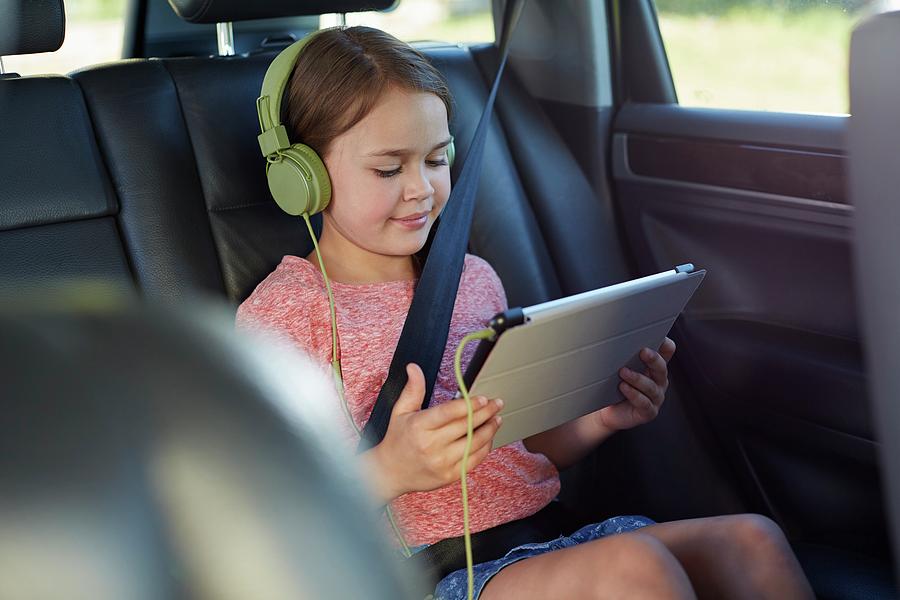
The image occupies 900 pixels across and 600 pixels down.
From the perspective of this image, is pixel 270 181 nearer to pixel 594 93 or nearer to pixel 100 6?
pixel 594 93

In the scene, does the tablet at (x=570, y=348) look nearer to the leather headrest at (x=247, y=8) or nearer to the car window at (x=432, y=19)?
the leather headrest at (x=247, y=8)

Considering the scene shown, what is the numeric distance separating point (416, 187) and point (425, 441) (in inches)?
16.8

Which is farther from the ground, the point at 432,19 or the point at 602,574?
the point at 432,19

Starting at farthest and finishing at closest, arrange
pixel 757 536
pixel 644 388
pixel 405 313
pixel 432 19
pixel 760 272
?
pixel 432 19, pixel 760 272, pixel 405 313, pixel 644 388, pixel 757 536

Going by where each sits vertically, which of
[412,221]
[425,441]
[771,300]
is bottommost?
[771,300]

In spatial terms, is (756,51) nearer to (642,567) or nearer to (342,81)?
(342,81)

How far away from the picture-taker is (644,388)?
4.51 ft

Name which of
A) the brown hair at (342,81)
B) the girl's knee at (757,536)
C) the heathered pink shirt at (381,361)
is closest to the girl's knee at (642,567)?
the girl's knee at (757,536)

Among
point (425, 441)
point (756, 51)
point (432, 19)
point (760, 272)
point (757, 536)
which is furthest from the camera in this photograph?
point (432, 19)

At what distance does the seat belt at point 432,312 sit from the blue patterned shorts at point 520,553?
199 mm

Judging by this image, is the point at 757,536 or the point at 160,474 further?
the point at 757,536

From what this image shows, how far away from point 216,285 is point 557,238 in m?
0.66

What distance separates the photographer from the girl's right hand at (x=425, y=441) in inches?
44.2

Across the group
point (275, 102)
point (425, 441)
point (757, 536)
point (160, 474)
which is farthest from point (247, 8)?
point (160, 474)
